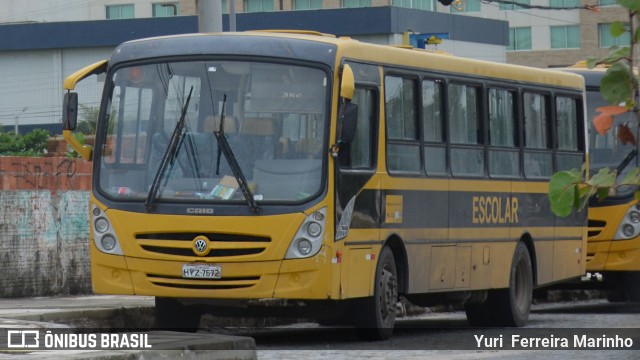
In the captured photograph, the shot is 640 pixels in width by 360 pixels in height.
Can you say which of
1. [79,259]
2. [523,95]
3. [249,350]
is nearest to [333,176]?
[249,350]

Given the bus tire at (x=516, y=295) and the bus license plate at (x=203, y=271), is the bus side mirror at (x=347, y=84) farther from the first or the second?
the bus tire at (x=516, y=295)

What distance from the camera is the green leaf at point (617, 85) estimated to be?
25.0 ft

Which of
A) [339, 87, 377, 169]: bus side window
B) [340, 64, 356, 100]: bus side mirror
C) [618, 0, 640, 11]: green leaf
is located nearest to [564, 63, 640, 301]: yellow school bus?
[339, 87, 377, 169]: bus side window

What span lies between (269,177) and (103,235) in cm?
166

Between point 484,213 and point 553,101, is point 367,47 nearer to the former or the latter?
point 484,213

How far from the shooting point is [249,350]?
12.1 m

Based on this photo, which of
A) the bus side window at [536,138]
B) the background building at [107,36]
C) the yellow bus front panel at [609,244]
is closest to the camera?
the bus side window at [536,138]

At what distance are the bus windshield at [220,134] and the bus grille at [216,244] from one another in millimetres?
320

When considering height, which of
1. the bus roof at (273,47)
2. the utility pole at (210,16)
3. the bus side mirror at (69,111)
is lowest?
the bus side mirror at (69,111)

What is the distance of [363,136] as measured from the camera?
15023 mm

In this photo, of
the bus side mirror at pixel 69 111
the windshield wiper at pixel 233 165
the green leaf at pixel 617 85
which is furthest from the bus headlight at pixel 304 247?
the green leaf at pixel 617 85

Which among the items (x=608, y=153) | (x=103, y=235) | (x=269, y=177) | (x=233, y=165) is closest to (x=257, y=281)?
(x=269, y=177)

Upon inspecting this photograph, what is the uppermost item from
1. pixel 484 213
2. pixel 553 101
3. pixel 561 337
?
pixel 553 101

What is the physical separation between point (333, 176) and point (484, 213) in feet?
12.1
